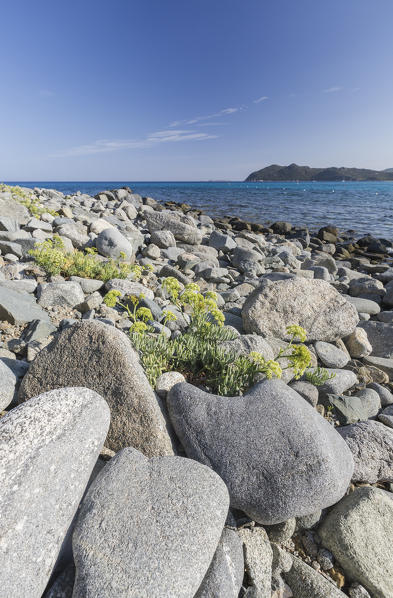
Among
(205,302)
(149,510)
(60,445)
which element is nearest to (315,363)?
(205,302)

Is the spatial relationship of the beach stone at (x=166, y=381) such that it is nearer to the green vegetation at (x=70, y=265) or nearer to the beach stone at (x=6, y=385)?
the beach stone at (x=6, y=385)

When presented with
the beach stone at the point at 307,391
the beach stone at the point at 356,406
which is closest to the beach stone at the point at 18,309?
the beach stone at the point at 307,391

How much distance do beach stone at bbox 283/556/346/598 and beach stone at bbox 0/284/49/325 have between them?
3.88 meters

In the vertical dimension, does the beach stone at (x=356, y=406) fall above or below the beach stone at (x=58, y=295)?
below

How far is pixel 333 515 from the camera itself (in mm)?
2545

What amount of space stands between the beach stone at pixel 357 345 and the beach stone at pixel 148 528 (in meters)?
4.15

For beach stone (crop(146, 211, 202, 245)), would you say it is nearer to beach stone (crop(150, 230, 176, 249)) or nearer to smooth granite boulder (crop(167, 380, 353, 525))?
beach stone (crop(150, 230, 176, 249))

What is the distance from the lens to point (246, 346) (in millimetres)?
3979

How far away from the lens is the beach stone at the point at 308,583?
2.16 meters

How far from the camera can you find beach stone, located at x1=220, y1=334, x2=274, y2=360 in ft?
12.8

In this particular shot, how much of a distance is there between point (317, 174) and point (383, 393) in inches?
7677

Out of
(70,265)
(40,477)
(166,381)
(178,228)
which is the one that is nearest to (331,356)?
(166,381)

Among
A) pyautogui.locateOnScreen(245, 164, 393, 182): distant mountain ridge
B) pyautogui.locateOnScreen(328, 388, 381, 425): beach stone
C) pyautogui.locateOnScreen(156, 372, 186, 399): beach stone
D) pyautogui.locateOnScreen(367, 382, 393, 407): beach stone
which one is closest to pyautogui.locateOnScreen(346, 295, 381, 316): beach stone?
pyautogui.locateOnScreen(367, 382, 393, 407): beach stone

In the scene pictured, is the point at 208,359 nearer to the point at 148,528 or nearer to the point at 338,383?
the point at 338,383
